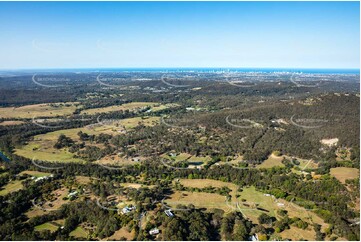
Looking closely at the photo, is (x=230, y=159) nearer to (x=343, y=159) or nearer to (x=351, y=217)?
(x=343, y=159)

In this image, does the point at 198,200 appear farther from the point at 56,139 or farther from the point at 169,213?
the point at 56,139

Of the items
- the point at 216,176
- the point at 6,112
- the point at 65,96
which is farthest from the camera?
the point at 65,96

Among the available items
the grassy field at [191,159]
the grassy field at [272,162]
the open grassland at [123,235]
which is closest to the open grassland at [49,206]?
the open grassland at [123,235]

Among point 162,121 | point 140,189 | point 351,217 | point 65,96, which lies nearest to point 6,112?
point 65,96

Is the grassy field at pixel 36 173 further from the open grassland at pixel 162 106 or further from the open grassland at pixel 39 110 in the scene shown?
the open grassland at pixel 162 106

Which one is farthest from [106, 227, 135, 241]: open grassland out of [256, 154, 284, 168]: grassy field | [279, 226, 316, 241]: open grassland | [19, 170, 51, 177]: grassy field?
[256, 154, 284, 168]: grassy field

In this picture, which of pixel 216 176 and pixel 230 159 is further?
pixel 230 159

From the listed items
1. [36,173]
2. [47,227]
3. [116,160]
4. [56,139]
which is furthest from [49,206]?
[56,139]
